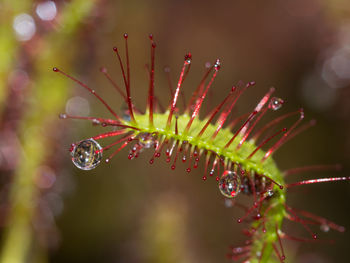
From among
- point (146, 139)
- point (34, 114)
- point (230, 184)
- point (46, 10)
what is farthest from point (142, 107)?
point (230, 184)

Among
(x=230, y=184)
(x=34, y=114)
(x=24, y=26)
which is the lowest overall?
(x=230, y=184)

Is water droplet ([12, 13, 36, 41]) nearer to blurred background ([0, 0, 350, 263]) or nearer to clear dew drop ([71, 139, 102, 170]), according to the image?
blurred background ([0, 0, 350, 263])

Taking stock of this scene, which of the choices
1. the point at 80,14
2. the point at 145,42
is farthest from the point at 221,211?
the point at 80,14

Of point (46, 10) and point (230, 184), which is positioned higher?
point (46, 10)

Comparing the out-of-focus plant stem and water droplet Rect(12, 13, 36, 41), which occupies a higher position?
water droplet Rect(12, 13, 36, 41)

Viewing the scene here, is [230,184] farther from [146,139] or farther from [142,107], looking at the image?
[142,107]

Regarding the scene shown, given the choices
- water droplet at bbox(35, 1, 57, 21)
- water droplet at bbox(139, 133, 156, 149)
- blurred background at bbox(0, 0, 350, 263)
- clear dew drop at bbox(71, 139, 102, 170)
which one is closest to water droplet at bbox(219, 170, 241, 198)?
water droplet at bbox(139, 133, 156, 149)

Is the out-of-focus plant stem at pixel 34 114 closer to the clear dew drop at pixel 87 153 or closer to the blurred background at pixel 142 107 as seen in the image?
the blurred background at pixel 142 107

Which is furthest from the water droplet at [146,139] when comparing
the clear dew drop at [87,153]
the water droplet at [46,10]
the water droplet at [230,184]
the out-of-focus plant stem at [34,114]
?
the water droplet at [46,10]
